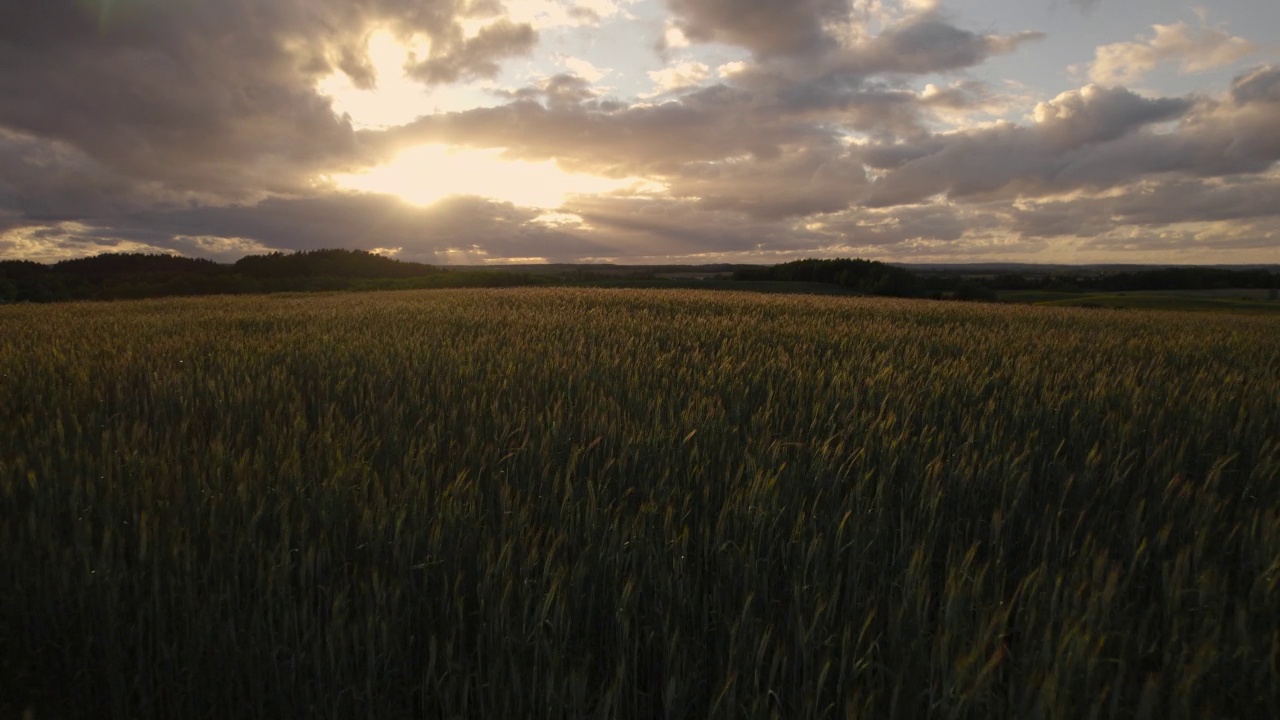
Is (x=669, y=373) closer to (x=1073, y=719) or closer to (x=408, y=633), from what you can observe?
(x=408, y=633)

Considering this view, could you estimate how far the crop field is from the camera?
139 cm

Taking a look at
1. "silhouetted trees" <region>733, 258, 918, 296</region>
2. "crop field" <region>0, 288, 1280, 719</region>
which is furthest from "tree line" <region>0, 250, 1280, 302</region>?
"crop field" <region>0, 288, 1280, 719</region>

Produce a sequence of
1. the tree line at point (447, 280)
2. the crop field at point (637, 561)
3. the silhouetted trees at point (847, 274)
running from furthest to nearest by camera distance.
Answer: the silhouetted trees at point (847, 274)
the tree line at point (447, 280)
the crop field at point (637, 561)

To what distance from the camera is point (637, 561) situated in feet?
5.87

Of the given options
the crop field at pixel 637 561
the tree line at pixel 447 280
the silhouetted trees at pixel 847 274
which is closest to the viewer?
the crop field at pixel 637 561

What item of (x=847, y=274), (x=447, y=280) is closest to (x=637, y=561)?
(x=447, y=280)

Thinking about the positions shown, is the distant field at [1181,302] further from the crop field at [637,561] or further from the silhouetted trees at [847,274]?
the crop field at [637,561]

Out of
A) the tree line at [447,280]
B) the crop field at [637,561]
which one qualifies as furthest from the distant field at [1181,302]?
the crop field at [637,561]

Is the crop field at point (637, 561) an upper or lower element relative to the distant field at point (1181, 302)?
upper

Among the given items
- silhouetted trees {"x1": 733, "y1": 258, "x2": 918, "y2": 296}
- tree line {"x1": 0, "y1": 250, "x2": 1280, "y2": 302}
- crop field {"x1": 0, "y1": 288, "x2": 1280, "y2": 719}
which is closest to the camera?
crop field {"x1": 0, "y1": 288, "x2": 1280, "y2": 719}

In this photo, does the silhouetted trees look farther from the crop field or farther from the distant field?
the crop field

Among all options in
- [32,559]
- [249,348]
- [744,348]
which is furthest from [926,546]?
[249,348]

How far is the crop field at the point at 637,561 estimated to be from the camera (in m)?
1.39

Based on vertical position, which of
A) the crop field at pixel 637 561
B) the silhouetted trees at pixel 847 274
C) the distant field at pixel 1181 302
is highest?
the silhouetted trees at pixel 847 274
